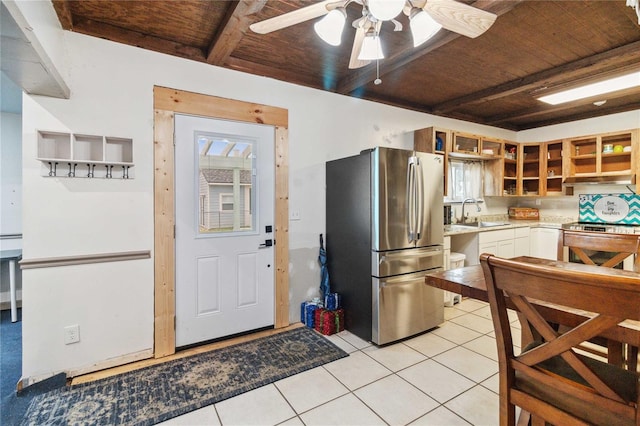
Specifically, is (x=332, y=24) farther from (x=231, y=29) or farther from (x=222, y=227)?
(x=222, y=227)

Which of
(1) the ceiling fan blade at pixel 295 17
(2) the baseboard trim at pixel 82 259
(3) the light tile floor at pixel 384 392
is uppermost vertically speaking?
(1) the ceiling fan blade at pixel 295 17

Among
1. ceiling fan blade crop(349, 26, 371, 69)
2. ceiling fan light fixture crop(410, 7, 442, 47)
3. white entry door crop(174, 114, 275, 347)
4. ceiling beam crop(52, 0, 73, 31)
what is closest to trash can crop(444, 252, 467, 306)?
white entry door crop(174, 114, 275, 347)

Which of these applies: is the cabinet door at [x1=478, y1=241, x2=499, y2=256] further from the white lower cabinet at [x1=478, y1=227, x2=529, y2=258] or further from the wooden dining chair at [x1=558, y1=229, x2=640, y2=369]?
the wooden dining chair at [x1=558, y1=229, x2=640, y2=369]

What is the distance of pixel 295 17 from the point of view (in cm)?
154

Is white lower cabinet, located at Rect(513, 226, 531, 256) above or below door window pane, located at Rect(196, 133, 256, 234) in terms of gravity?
below

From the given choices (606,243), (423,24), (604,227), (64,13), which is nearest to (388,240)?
(606,243)

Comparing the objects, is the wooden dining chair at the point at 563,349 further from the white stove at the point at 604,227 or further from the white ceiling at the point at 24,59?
the white stove at the point at 604,227

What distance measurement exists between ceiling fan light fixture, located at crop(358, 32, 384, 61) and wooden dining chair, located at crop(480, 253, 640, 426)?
140 cm

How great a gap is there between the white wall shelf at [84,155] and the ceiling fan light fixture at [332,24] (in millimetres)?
1769

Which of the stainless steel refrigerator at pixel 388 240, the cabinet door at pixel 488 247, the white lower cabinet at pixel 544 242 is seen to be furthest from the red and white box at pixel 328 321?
the white lower cabinet at pixel 544 242

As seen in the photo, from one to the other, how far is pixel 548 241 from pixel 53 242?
595 cm

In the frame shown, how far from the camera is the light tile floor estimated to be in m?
1.81

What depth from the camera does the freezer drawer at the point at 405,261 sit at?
8.91ft

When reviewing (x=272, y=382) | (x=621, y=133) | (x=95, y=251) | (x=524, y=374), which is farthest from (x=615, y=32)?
(x=95, y=251)
